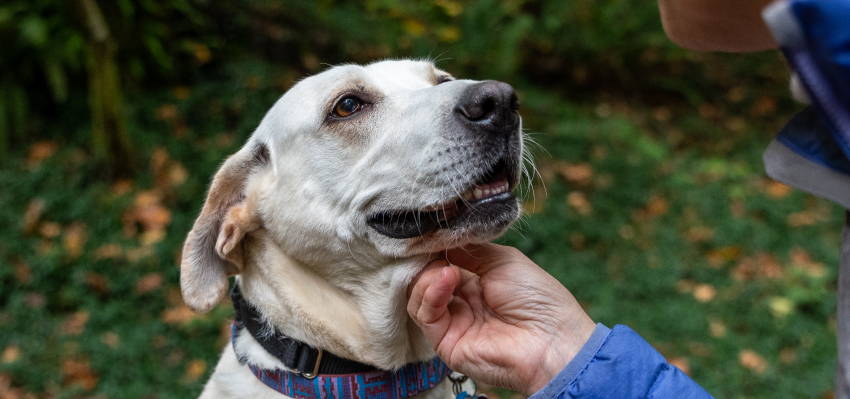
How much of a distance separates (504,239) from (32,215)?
161 inches

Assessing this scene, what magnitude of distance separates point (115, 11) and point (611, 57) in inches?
230

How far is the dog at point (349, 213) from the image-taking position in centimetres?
210

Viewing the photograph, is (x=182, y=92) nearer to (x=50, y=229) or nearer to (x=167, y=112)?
(x=167, y=112)

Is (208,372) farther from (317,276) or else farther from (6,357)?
(317,276)

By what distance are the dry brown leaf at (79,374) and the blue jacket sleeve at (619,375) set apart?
12.8 ft

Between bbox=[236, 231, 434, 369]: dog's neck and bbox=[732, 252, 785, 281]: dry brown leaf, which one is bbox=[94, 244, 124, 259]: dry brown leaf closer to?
bbox=[236, 231, 434, 369]: dog's neck

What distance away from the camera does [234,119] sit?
7.21 meters

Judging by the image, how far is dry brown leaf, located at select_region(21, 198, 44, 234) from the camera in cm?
577

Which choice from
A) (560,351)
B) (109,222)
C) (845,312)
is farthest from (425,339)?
(109,222)

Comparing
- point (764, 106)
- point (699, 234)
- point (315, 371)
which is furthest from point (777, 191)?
point (315, 371)

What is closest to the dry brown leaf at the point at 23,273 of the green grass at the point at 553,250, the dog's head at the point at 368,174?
the green grass at the point at 553,250

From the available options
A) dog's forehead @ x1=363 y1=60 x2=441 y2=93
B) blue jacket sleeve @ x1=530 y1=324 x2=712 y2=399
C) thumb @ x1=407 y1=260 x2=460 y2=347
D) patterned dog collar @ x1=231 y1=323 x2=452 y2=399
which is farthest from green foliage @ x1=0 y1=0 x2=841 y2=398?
blue jacket sleeve @ x1=530 y1=324 x2=712 y2=399

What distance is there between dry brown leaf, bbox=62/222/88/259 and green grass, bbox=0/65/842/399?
2 centimetres

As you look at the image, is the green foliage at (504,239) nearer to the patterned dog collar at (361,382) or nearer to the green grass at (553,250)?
the green grass at (553,250)
